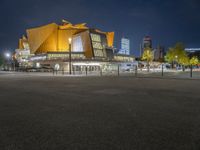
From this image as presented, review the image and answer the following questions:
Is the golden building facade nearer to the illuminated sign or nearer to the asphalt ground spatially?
the illuminated sign

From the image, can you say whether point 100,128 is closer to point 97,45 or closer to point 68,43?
point 97,45

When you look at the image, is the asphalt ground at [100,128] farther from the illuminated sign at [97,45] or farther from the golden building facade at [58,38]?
the golden building facade at [58,38]

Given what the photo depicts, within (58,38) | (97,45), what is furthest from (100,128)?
(58,38)

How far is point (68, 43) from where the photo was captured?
10338cm

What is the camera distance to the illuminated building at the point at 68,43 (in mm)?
85500

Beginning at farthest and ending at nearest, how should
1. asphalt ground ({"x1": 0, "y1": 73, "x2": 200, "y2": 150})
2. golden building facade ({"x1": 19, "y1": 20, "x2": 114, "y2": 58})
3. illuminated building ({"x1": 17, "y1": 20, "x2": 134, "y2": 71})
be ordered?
golden building facade ({"x1": 19, "y1": 20, "x2": 114, "y2": 58}), illuminated building ({"x1": 17, "y1": 20, "x2": 134, "y2": 71}), asphalt ground ({"x1": 0, "y1": 73, "x2": 200, "y2": 150})

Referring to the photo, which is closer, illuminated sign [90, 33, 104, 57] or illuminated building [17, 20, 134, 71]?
illuminated building [17, 20, 134, 71]

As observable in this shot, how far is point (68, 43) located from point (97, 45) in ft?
66.3

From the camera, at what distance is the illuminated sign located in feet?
286

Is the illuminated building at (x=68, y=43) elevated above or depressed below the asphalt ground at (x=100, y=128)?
above

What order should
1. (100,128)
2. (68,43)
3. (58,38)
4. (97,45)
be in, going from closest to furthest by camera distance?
(100,128) < (97,45) < (68,43) < (58,38)

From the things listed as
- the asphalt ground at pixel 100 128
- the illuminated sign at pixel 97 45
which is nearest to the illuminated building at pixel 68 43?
the illuminated sign at pixel 97 45

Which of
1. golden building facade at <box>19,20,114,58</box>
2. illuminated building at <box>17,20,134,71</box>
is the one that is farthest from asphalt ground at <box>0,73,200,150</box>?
golden building facade at <box>19,20,114,58</box>

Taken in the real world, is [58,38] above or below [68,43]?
above
